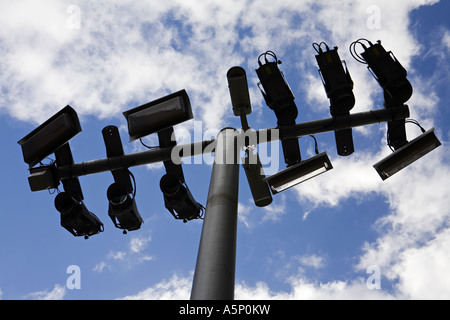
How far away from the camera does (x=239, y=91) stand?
511 cm

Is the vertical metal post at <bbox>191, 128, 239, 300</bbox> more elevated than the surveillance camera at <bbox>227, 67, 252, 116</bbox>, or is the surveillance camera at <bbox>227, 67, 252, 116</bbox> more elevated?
the surveillance camera at <bbox>227, 67, 252, 116</bbox>

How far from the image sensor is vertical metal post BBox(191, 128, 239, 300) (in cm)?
307

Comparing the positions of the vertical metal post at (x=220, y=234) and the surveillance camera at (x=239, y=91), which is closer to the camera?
the vertical metal post at (x=220, y=234)

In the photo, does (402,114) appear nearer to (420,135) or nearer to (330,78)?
(420,135)

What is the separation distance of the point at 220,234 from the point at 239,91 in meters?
2.13

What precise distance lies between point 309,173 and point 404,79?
70.3 inches

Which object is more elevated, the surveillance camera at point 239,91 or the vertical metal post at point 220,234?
the surveillance camera at point 239,91

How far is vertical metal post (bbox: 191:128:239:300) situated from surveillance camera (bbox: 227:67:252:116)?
722 mm

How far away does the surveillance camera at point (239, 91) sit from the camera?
16.2 ft

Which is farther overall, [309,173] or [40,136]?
[40,136]

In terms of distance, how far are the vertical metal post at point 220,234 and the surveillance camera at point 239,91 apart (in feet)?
2.37

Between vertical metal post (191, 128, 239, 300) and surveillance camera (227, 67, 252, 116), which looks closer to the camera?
vertical metal post (191, 128, 239, 300)
